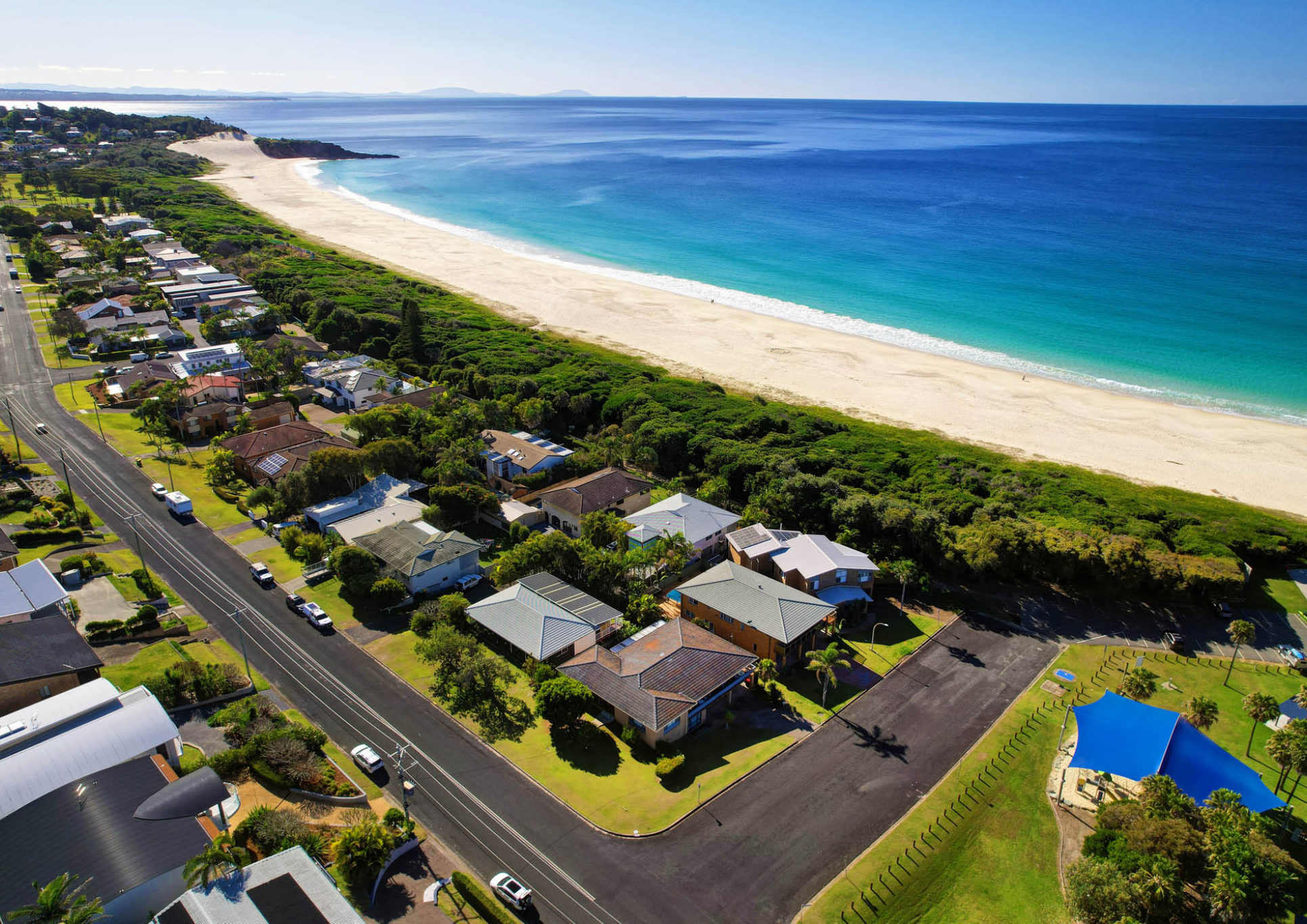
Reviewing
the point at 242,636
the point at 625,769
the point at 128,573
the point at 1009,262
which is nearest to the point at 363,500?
the point at 128,573

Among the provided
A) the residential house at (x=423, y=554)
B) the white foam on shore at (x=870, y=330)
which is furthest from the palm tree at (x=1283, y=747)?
the white foam on shore at (x=870, y=330)

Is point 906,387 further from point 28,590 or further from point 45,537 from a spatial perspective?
point 45,537

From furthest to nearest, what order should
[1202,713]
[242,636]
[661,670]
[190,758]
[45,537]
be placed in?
[45,537] → [242,636] → [661,670] → [1202,713] → [190,758]

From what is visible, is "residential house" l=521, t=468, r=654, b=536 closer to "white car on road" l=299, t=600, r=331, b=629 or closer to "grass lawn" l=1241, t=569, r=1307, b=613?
"white car on road" l=299, t=600, r=331, b=629

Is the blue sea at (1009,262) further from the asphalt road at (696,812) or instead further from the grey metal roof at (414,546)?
the grey metal roof at (414,546)

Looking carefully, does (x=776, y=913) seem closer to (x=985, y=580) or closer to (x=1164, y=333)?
(x=985, y=580)

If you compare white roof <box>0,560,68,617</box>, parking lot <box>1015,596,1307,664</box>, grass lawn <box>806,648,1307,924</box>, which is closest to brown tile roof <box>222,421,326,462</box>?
white roof <box>0,560,68,617</box>

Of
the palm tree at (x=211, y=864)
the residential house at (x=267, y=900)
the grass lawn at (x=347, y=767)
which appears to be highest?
the palm tree at (x=211, y=864)
